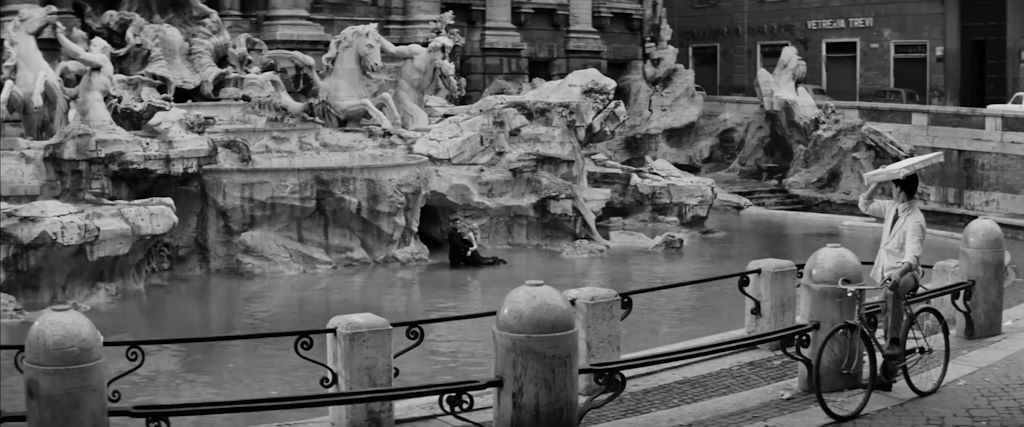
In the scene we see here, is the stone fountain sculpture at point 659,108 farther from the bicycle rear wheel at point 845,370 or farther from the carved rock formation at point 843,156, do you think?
the bicycle rear wheel at point 845,370

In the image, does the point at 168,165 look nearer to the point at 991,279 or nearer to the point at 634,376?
the point at 634,376

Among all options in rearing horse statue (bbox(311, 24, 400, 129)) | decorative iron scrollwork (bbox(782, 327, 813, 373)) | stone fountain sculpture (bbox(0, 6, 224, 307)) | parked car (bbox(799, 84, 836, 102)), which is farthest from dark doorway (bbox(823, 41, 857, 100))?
decorative iron scrollwork (bbox(782, 327, 813, 373))

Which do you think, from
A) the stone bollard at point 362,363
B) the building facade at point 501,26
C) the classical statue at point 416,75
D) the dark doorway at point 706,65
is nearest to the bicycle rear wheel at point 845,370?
the stone bollard at point 362,363

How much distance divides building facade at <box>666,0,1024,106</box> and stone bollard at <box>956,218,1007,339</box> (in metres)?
23.7

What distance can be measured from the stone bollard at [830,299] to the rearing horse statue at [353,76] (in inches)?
497

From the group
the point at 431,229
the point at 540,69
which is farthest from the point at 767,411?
the point at 540,69

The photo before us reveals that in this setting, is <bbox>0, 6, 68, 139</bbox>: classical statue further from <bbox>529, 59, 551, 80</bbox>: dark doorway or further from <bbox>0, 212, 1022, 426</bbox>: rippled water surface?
<bbox>529, 59, 551, 80</bbox>: dark doorway

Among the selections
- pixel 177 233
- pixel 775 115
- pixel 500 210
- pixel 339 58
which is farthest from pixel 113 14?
pixel 775 115

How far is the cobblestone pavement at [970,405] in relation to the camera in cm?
902

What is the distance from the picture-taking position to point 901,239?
371 inches

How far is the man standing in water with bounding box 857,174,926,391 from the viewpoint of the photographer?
923 centimetres

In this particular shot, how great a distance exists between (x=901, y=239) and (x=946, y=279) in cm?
336

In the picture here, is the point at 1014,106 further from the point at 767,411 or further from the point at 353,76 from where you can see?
the point at 767,411

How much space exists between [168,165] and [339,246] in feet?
9.09
